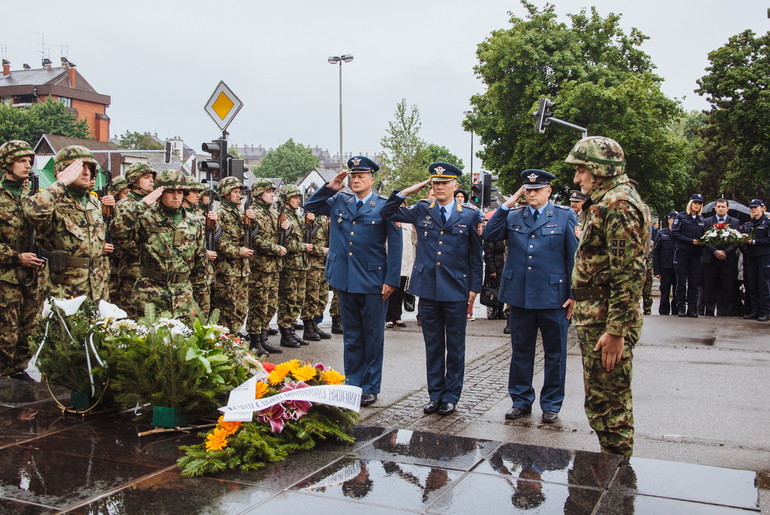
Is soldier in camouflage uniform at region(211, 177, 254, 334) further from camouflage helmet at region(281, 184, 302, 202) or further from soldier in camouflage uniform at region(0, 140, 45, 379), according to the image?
soldier in camouflage uniform at region(0, 140, 45, 379)

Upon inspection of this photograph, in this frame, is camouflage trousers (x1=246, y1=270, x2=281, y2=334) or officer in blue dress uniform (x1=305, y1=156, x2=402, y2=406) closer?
officer in blue dress uniform (x1=305, y1=156, x2=402, y2=406)

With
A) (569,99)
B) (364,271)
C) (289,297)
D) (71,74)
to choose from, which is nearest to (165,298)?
(364,271)

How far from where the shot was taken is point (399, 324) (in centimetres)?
1274

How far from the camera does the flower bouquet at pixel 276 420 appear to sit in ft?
14.6

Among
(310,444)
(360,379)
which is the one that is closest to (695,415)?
(360,379)

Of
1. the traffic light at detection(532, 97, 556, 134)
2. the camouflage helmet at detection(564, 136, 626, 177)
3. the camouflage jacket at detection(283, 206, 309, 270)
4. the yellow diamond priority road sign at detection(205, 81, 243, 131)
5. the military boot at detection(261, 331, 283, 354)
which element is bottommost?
the military boot at detection(261, 331, 283, 354)

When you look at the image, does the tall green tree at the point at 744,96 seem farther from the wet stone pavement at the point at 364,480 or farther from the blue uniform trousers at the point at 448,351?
the wet stone pavement at the point at 364,480

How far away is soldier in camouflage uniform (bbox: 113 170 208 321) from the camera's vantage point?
7.23 m

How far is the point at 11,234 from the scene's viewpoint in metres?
7.30

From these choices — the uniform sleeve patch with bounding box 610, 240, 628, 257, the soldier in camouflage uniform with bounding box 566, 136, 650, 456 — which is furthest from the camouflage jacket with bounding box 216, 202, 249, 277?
the uniform sleeve patch with bounding box 610, 240, 628, 257

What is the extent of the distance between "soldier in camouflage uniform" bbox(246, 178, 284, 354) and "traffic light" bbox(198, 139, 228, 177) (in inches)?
70.7

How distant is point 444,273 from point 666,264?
33.5ft

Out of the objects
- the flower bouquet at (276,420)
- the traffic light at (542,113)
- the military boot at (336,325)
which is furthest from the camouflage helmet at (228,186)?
the traffic light at (542,113)

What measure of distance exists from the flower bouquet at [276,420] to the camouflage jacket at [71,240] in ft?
8.94
